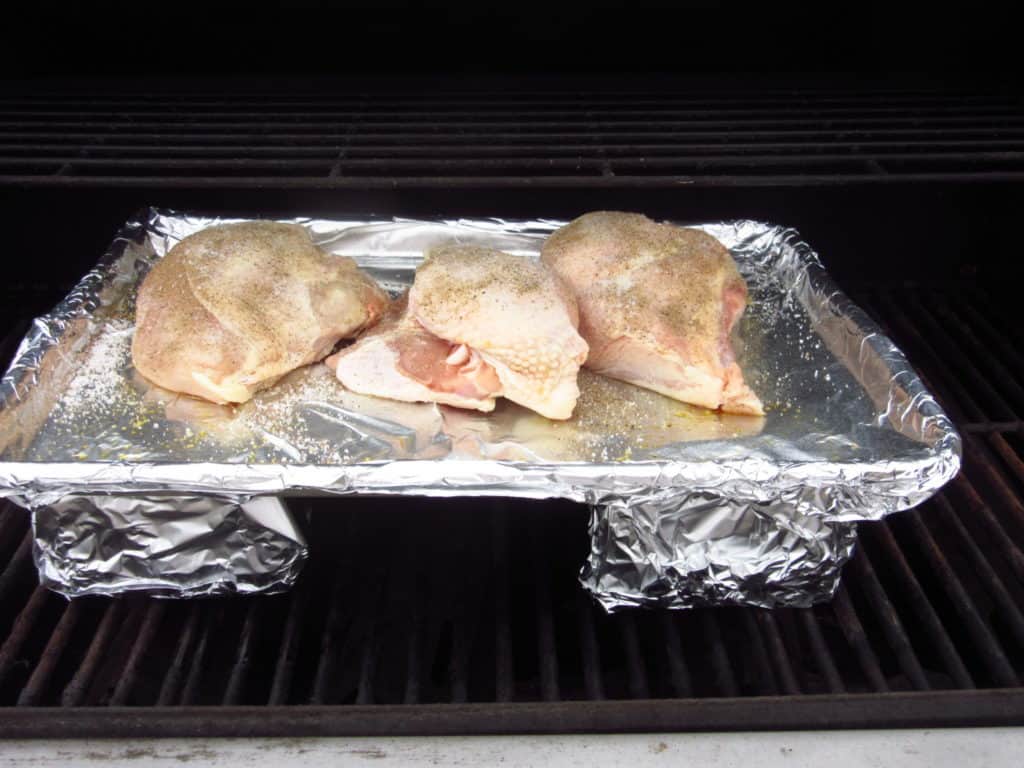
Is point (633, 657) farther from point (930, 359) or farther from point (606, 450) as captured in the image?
point (930, 359)

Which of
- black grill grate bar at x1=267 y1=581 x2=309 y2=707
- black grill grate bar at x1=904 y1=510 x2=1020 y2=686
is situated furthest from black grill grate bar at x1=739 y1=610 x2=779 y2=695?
black grill grate bar at x1=267 y1=581 x2=309 y2=707

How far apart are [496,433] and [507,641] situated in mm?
411

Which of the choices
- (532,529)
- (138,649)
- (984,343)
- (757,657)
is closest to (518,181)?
(532,529)

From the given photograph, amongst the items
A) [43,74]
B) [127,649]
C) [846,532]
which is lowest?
[127,649]

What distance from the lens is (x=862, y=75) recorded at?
228 cm

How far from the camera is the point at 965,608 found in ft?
5.09

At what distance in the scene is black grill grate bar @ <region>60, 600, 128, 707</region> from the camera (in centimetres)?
142

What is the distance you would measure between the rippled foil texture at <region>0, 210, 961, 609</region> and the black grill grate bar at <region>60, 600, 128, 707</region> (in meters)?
0.29

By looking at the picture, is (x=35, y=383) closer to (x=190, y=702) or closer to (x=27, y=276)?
(x=190, y=702)

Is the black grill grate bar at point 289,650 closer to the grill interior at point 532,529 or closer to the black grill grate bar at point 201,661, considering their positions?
the grill interior at point 532,529

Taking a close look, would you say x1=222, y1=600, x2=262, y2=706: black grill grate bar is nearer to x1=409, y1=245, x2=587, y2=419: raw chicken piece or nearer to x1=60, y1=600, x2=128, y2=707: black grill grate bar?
x1=60, y1=600, x2=128, y2=707: black grill grate bar

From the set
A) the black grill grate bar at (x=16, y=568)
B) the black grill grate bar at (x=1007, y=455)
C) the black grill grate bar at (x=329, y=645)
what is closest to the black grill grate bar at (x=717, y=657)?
the black grill grate bar at (x=329, y=645)

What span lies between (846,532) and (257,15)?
1.94 meters

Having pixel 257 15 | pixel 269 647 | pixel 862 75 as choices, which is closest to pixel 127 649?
pixel 269 647
